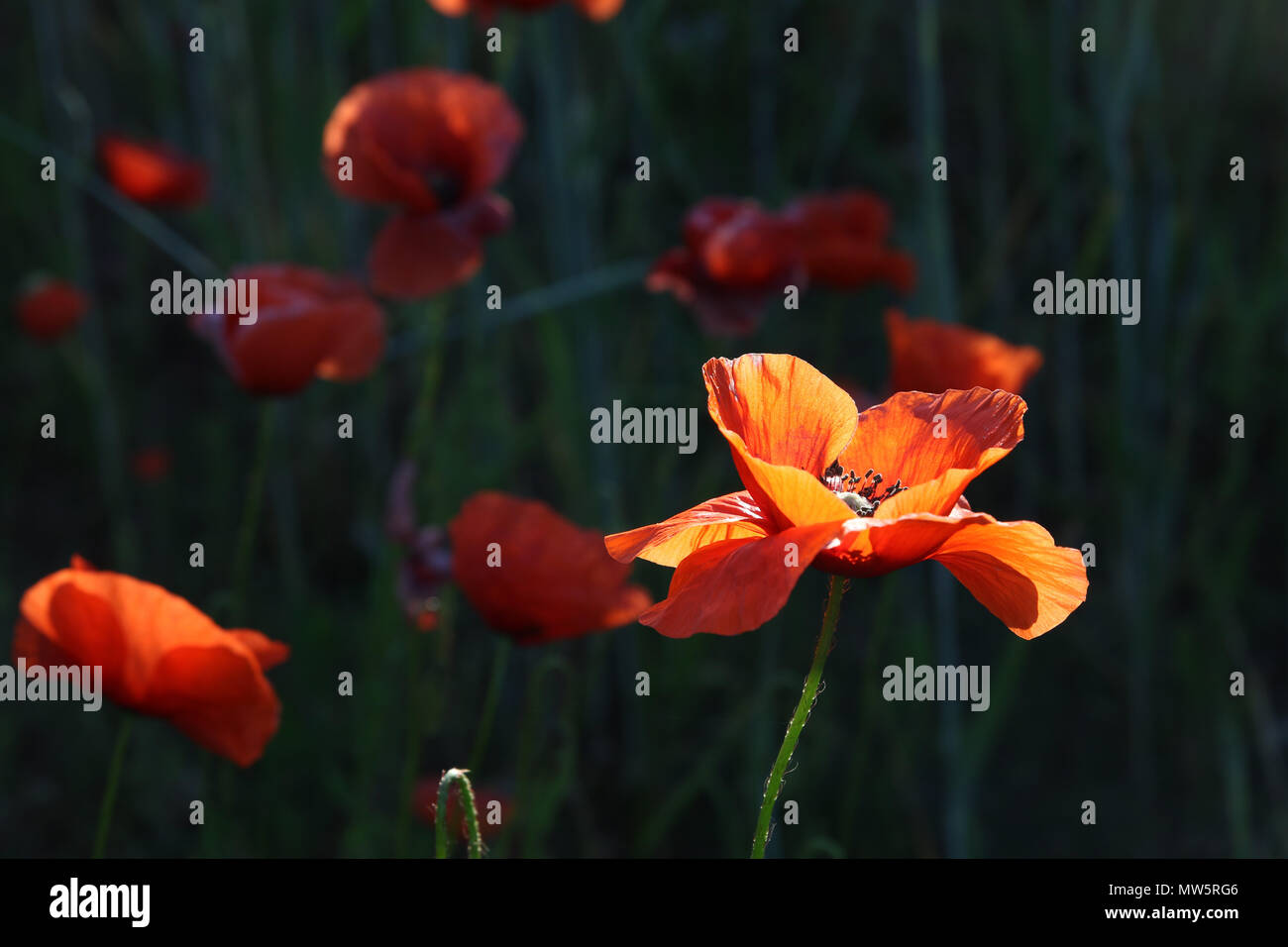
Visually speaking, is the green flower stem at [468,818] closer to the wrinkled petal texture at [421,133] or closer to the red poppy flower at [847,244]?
the wrinkled petal texture at [421,133]

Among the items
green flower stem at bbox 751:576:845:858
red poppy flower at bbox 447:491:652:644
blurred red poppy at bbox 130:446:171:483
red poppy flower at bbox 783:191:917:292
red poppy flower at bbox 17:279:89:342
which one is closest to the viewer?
green flower stem at bbox 751:576:845:858

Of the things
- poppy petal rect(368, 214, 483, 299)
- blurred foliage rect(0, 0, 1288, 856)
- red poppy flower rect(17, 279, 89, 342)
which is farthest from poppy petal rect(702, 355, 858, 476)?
red poppy flower rect(17, 279, 89, 342)

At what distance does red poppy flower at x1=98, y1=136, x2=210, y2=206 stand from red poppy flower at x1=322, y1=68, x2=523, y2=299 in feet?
2.02

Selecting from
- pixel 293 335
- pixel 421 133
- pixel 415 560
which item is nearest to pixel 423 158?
pixel 421 133

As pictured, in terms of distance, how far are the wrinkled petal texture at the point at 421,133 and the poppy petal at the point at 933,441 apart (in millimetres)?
567

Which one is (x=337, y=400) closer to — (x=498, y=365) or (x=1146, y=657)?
(x=498, y=365)

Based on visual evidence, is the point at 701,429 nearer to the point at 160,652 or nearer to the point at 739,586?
the point at 160,652

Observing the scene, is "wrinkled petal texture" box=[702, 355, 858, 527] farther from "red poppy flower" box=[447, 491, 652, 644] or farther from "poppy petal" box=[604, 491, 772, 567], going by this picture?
"red poppy flower" box=[447, 491, 652, 644]

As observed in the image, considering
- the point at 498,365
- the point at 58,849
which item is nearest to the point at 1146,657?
the point at 498,365

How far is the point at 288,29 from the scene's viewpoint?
5.10 feet

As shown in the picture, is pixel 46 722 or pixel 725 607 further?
pixel 46 722

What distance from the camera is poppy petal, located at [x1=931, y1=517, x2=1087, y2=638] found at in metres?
0.43

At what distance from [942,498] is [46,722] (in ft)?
4.24
